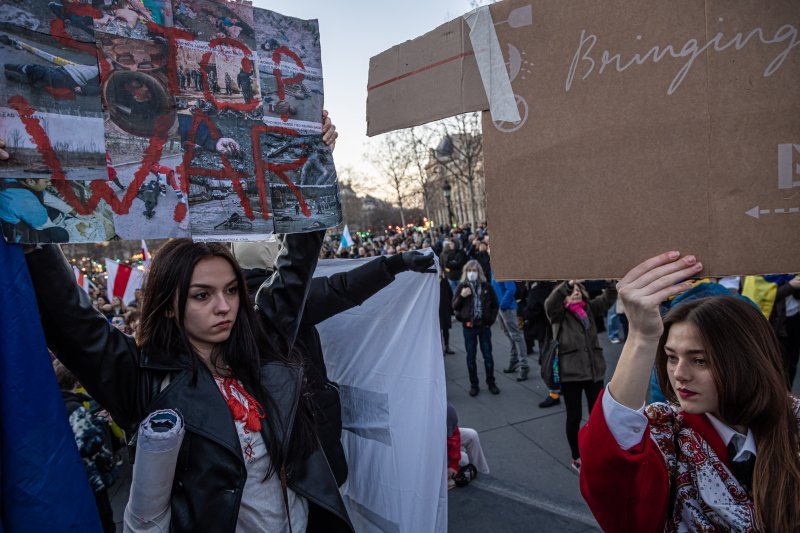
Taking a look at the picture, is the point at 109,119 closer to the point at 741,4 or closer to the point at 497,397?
the point at 741,4

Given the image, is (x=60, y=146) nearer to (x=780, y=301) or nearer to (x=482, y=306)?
(x=482, y=306)

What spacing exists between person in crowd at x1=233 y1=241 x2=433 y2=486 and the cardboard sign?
1.06 metres

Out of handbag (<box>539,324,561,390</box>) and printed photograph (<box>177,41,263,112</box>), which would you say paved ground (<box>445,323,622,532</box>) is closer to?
handbag (<box>539,324,561,390</box>)

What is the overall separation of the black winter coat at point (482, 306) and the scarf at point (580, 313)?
212 centimetres

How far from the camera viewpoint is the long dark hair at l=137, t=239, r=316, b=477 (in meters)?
1.54

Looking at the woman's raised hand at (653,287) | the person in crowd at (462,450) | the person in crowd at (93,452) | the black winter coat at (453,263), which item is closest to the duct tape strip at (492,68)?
the woman's raised hand at (653,287)

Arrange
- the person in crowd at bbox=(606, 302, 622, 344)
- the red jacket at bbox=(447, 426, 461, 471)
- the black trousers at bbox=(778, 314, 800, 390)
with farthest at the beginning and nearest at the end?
the person in crowd at bbox=(606, 302, 622, 344)
the black trousers at bbox=(778, 314, 800, 390)
the red jacket at bbox=(447, 426, 461, 471)

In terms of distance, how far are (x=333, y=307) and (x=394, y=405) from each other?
707 mm

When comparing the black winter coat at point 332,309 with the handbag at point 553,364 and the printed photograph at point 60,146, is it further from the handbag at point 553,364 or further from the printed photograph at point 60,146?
the handbag at point 553,364

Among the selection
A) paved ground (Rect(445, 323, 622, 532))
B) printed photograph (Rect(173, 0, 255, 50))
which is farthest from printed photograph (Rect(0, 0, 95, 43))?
paved ground (Rect(445, 323, 622, 532))

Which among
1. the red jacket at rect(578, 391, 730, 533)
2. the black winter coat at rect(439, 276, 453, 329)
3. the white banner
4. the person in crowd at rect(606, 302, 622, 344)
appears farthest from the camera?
the person in crowd at rect(606, 302, 622, 344)

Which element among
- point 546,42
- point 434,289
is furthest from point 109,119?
point 434,289

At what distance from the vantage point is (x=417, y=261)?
2246mm

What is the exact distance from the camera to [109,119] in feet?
3.86
